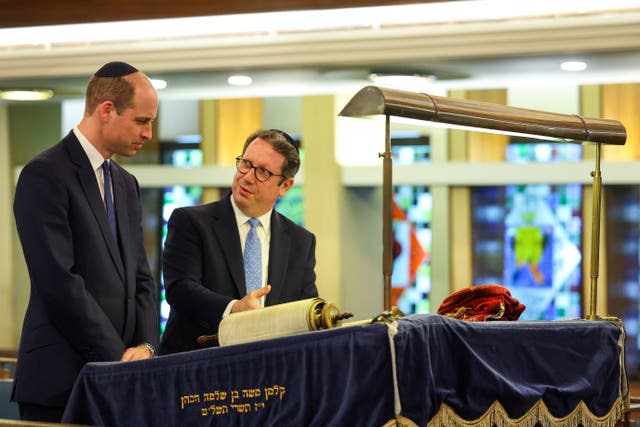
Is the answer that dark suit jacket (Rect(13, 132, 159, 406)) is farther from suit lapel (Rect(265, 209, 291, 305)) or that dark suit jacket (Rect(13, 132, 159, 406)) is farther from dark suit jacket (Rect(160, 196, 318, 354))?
suit lapel (Rect(265, 209, 291, 305))

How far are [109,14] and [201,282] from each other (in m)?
3.65

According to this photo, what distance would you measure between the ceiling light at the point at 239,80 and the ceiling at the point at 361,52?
0.07 metres

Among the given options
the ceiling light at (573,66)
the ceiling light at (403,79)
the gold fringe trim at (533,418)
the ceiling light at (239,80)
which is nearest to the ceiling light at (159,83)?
the ceiling light at (239,80)

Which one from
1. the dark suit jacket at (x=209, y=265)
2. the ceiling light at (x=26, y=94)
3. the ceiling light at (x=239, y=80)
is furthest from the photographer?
the ceiling light at (x=26, y=94)

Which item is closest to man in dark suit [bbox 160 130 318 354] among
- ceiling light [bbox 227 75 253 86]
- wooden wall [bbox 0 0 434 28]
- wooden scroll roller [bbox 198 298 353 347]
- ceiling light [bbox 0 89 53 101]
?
wooden scroll roller [bbox 198 298 353 347]

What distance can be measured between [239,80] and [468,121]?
5621 mm

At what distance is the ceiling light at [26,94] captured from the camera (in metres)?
8.68

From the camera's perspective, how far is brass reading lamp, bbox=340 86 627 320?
2.37 metres

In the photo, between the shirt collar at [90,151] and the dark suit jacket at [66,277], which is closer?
the dark suit jacket at [66,277]

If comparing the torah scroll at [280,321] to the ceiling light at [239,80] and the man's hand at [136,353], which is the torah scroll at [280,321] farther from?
the ceiling light at [239,80]

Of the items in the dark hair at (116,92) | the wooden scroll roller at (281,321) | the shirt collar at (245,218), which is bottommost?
the wooden scroll roller at (281,321)

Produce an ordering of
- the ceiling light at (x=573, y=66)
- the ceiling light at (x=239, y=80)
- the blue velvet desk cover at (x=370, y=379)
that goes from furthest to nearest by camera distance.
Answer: the ceiling light at (x=239, y=80)
the ceiling light at (x=573, y=66)
the blue velvet desk cover at (x=370, y=379)

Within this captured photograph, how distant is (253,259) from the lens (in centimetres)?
351

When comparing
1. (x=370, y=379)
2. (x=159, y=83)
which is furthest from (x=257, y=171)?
(x=159, y=83)
